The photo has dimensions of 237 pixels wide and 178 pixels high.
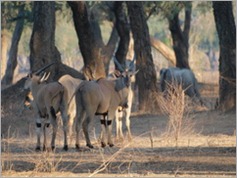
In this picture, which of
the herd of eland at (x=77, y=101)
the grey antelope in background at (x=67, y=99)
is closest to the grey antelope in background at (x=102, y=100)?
the herd of eland at (x=77, y=101)

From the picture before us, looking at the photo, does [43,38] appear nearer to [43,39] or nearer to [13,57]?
[43,39]

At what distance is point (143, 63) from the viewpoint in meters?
22.5

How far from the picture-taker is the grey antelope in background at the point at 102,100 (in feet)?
49.0

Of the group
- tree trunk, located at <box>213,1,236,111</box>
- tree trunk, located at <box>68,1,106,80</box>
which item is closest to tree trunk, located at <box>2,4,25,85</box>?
tree trunk, located at <box>68,1,106,80</box>

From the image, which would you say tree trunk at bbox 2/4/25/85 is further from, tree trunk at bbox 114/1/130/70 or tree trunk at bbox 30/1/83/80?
tree trunk at bbox 30/1/83/80

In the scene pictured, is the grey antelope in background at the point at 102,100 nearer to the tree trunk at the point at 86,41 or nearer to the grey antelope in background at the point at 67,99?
the grey antelope in background at the point at 67,99

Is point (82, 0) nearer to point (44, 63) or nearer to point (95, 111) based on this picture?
point (44, 63)

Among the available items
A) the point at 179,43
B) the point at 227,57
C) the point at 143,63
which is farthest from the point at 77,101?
the point at 179,43

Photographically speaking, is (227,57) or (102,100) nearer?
(102,100)

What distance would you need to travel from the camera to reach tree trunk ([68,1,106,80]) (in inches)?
960

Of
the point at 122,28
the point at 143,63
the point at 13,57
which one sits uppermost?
the point at 122,28

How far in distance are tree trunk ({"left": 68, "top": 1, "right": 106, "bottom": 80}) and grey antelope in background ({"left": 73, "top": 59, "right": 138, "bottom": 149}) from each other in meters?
7.79

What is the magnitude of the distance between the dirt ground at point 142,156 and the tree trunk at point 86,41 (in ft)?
17.3

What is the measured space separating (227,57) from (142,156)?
792cm
